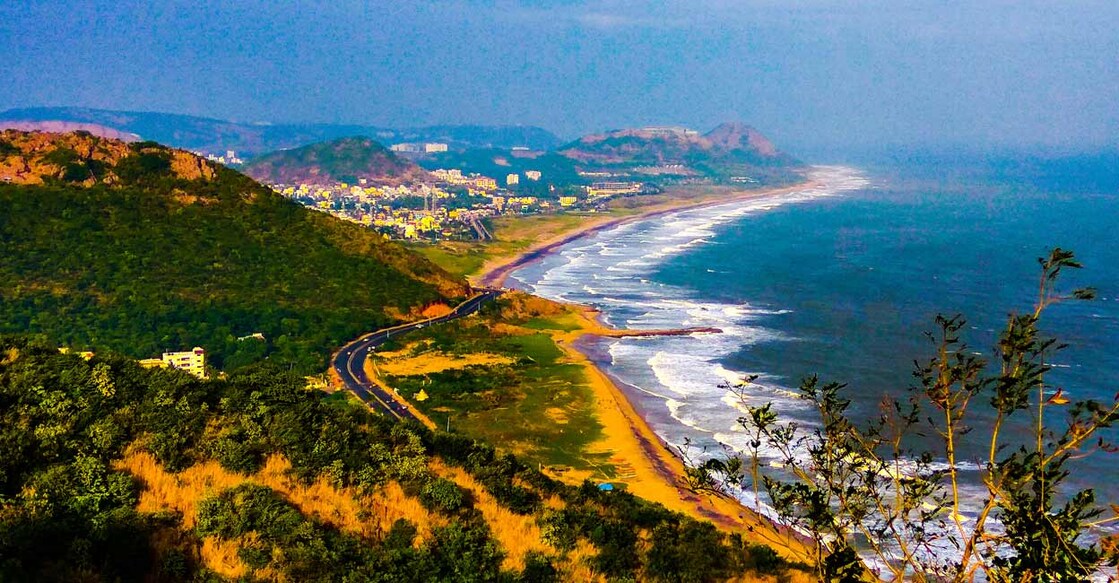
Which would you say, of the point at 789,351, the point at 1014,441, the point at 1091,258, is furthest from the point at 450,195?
the point at 1014,441

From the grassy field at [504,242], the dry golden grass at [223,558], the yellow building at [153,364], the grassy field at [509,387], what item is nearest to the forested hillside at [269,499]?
the dry golden grass at [223,558]

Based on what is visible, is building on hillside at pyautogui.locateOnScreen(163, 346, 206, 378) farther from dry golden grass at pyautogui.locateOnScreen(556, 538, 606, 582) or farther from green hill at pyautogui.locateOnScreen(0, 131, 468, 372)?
dry golden grass at pyautogui.locateOnScreen(556, 538, 606, 582)

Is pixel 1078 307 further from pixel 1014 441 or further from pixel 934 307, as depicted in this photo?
pixel 1014 441

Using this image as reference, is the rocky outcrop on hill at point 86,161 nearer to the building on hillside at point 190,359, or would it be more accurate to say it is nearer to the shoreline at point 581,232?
the building on hillside at point 190,359

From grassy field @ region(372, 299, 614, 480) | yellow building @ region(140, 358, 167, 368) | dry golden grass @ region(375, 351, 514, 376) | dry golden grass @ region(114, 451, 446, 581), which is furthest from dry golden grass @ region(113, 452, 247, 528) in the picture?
dry golden grass @ region(375, 351, 514, 376)

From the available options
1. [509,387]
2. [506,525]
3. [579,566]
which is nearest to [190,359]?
[509,387]

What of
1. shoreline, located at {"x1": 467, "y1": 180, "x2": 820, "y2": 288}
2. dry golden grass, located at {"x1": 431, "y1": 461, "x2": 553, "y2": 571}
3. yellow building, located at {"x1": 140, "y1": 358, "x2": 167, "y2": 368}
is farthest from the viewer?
shoreline, located at {"x1": 467, "y1": 180, "x2": 820, "y2": 288}
